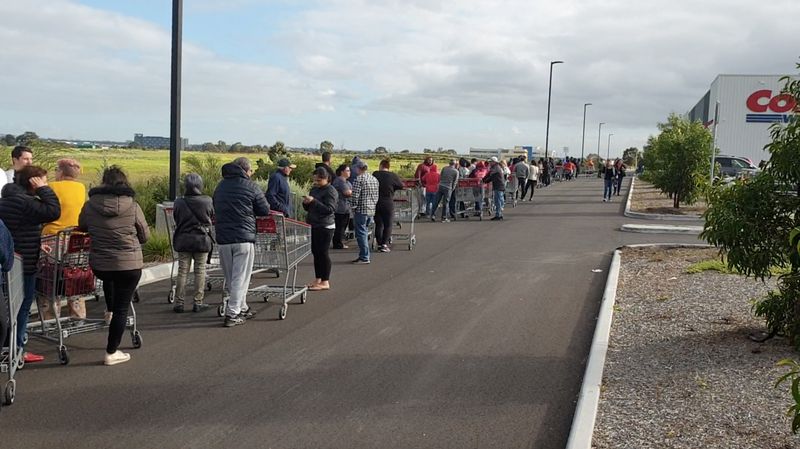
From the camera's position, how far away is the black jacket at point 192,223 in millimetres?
8336

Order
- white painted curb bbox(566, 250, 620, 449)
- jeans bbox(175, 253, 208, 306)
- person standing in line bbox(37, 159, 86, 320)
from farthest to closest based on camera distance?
jeans bbox(175, 253, 208, 306)
person standing in line bbox(37, 159, 86, 320)
white painted curb bbox(566, 250, 620, 449)

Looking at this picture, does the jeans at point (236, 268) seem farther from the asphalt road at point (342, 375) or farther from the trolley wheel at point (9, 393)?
the trolley wheel at point (9, 393)

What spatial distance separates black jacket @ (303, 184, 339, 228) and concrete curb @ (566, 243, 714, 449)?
12.3ft

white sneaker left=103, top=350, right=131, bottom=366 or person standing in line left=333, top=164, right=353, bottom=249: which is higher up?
person standing in line left=333, top=164, right=353, bottom=249

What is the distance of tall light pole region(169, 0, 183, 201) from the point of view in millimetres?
11398

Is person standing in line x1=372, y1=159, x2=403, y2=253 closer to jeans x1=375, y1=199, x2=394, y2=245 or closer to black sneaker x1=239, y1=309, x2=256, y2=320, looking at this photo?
jeans x1=375, y1=199, x2=394, y2=245

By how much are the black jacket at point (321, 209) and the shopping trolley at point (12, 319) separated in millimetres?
4229

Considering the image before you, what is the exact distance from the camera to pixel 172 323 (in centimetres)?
802

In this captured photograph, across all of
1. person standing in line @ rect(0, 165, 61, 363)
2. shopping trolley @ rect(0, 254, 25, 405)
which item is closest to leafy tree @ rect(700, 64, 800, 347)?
shopping trolley @ rect(0, 254, 25, 405)

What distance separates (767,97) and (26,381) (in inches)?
1833

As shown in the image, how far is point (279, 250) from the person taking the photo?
28.0 ft

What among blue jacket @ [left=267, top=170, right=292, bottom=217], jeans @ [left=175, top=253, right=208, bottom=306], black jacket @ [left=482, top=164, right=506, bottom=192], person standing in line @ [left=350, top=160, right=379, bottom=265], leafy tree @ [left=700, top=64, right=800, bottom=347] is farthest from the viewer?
black jacket @ [left=482, top=164, right=506, bottom=192]

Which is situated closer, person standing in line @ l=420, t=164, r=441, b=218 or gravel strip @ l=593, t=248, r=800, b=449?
gravel strip @ l=593, t=248, r=800, b=449

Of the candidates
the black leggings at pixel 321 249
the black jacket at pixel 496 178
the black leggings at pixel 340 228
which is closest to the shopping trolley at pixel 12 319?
the black leggings at pixel 321 249
